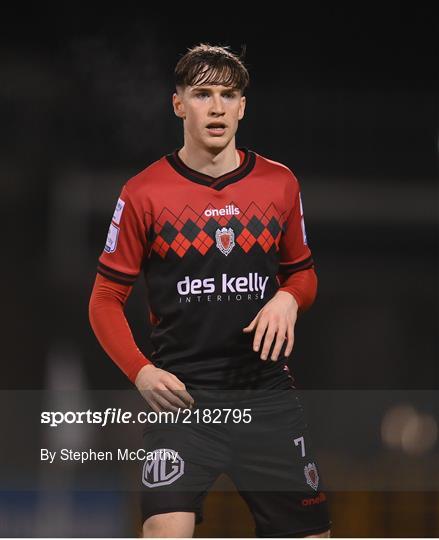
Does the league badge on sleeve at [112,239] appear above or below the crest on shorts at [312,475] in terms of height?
above

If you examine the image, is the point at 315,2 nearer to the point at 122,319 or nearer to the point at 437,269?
the point at 437,269

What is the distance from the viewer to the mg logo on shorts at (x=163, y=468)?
2.46 m

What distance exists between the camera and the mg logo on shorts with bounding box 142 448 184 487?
2.46 metres

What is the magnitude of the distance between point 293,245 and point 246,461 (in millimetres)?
637

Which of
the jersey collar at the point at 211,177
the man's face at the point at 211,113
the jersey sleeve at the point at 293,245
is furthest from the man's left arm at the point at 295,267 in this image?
the man's face at the point at 211,113

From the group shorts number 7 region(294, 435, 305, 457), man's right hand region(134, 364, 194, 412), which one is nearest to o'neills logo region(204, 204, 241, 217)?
man's right hand region(134, 364, 194, 412)

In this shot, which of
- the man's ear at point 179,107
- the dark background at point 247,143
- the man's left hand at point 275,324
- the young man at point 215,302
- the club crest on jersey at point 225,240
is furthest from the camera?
the dark background at point 247,143

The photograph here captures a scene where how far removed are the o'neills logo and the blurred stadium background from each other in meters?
0.80

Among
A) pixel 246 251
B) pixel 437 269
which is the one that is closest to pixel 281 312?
pixel 246 251

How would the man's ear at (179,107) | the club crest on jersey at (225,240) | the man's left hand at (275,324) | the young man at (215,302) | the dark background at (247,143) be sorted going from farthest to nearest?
the dark background at (247,143), the man's ear at (179,107), the club crest on jersey at (225,240), the young man at (215,302), the man's left hand at (275,324)

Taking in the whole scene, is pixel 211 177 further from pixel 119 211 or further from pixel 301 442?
pixel 301 442

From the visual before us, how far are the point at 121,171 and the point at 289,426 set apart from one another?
130cm

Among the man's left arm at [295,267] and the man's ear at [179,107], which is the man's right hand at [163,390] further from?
the man's ear at [179,107]

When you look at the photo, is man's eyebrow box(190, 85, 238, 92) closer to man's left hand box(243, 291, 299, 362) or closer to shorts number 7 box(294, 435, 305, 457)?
man's left hand box(243, 291, 299, 362)
